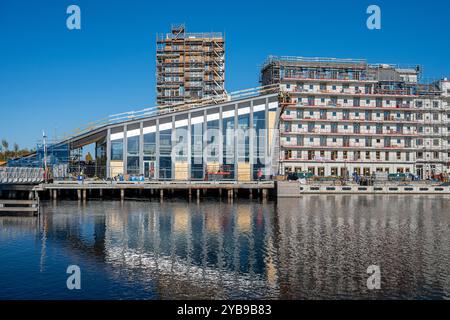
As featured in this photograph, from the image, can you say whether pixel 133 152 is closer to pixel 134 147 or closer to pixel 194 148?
pixel 134 147

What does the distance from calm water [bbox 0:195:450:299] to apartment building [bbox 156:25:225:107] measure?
85.0 meters

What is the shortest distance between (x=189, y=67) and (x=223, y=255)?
10686cm

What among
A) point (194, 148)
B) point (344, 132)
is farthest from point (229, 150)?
point (344, 132)

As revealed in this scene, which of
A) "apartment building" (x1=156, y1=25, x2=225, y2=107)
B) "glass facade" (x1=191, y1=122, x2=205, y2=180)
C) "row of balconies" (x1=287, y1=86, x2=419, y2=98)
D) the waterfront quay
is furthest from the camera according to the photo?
"apartment building" (x1=156, y1=25, x2=225, y2=107)

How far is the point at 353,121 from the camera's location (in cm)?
Answer: 10469

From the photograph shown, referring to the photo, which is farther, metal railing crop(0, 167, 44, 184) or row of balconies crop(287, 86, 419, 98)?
row of balconies crop(287, 86, 419, 98)

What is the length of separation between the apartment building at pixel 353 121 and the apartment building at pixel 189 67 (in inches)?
975

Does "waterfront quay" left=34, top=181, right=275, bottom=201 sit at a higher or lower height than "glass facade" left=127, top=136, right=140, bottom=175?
lower

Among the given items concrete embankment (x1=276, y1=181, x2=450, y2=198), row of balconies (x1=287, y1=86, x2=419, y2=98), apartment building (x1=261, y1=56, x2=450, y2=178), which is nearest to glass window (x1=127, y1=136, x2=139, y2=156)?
concrete embankment (x1=276, y1=181, x2=450, y2=198)

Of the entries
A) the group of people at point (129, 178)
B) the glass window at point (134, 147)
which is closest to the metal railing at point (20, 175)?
the group of people at point (129, 178)

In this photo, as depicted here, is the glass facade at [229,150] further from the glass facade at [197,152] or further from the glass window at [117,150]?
the glass window at [117,150]

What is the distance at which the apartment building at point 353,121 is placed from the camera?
103375 millimetres

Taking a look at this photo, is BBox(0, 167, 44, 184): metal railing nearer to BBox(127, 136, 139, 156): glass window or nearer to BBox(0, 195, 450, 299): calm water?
BBox(0, 195, 450, 299): calm water

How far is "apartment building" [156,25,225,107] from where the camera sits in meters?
127
